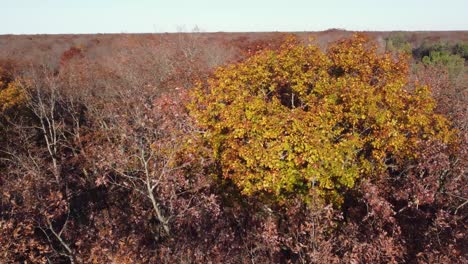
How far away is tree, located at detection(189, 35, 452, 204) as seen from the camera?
65.7ft

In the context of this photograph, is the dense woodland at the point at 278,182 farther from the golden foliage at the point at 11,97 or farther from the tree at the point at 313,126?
the golden foliage at the point at 11,97

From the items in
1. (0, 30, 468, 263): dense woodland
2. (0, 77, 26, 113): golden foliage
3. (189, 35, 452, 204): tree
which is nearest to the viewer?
(0, 30, 468, 263): dense woodland

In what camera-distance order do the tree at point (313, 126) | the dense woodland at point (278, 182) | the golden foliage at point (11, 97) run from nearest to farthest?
1. the dense woodland at point (278, 182)
2. the tree at point (313, 126)
3. the golden foliage at point (11, 97)

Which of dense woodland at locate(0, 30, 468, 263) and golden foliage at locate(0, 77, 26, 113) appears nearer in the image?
dense woodland at locate(0, 30, 468, 263)

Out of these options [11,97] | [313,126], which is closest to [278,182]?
[313,126]

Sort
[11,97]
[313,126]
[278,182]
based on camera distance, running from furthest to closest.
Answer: [11,97]
[313,126]
[278,182]

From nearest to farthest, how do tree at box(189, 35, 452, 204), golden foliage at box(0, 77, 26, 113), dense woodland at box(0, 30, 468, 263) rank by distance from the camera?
dense woodland at box(0, 30, 468, 263) → tree at box(189, 35, 452, 204) → golden foliage at box(0, 77, 26, 113)

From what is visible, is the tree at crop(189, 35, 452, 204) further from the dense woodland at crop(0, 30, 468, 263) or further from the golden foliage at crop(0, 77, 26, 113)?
the golden foliage at crop(0, 77, 26, 113)

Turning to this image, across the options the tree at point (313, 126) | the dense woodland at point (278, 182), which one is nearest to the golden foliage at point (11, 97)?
the dense woodland at point (278, 182)

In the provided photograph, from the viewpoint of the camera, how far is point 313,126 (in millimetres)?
21172

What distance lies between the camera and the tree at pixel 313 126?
20031mm

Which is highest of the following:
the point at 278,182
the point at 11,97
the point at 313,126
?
the point at 11,97

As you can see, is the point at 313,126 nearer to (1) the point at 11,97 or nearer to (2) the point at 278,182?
(2) the point at 278,182

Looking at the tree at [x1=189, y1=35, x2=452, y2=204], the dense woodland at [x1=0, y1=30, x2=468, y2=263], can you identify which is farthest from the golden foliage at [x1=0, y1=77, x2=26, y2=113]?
the tree at [x1=189, y1=35, x2=452, y2=204]
